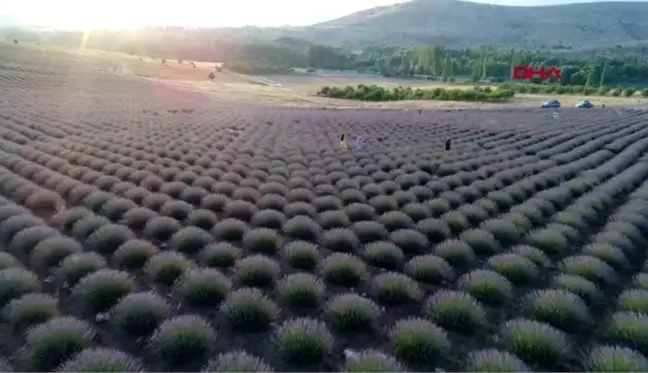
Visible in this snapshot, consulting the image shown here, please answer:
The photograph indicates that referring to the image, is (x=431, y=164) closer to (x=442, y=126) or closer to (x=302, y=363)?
(x=302, y=363)

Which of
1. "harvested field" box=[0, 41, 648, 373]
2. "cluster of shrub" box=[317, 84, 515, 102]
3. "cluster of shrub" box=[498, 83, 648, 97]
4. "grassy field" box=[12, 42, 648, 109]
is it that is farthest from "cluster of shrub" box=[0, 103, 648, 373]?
"cluster of shrub" box=[498, 83, 648, 97]

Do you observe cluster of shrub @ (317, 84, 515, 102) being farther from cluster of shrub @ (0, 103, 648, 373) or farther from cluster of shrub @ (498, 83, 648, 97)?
cluster of shrub @ (0, 103, 648, 373)

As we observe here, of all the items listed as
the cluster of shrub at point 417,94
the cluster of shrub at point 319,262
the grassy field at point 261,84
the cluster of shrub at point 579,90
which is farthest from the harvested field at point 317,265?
the cluster of shrub at point 579,90

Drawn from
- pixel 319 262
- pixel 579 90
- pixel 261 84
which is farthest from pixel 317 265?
pixel 261 84

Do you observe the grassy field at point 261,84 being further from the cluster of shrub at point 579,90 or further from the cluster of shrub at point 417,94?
the cluster of shrub at point 417,94

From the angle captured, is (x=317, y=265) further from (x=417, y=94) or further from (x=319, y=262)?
(x=417, y=94)

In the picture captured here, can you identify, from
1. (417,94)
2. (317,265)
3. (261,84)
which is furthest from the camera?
(261,84)

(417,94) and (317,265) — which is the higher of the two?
(317,265)
